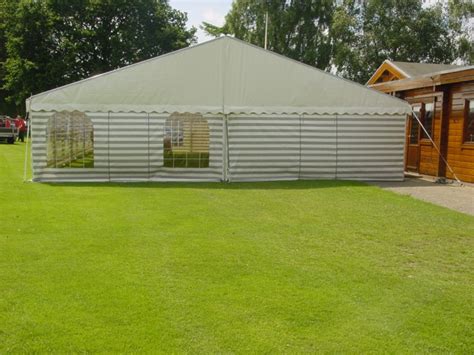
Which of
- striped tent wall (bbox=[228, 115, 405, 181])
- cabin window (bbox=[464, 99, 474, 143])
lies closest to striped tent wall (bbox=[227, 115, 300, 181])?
striped tent wall (bbox=[228, 115, 405, 181])

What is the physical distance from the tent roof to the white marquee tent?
0.03 metres

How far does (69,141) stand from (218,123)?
4.08 m

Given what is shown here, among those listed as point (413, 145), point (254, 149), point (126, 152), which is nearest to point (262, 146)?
point (254, 149)

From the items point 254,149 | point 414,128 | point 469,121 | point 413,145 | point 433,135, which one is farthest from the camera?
point 414,128

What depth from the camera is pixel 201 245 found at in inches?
262

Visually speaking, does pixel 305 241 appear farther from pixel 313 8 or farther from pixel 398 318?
pixel 313 8

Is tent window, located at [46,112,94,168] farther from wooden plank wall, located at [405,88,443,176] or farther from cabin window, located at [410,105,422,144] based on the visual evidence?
cabin window, located at [410,105,422,144]

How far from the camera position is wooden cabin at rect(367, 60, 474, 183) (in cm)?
1403

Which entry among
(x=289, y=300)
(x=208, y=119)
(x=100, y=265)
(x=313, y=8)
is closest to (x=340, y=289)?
(x=289, y=300)

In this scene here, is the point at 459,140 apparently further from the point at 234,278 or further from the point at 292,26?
the point at 292,26

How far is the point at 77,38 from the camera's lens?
3588cm

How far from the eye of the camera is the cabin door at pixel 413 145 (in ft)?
56.1

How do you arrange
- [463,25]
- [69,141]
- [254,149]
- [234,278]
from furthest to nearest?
Result: [463,25], [69,141], [254,149], [234,278]

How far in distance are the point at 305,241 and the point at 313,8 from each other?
31.9 metres
